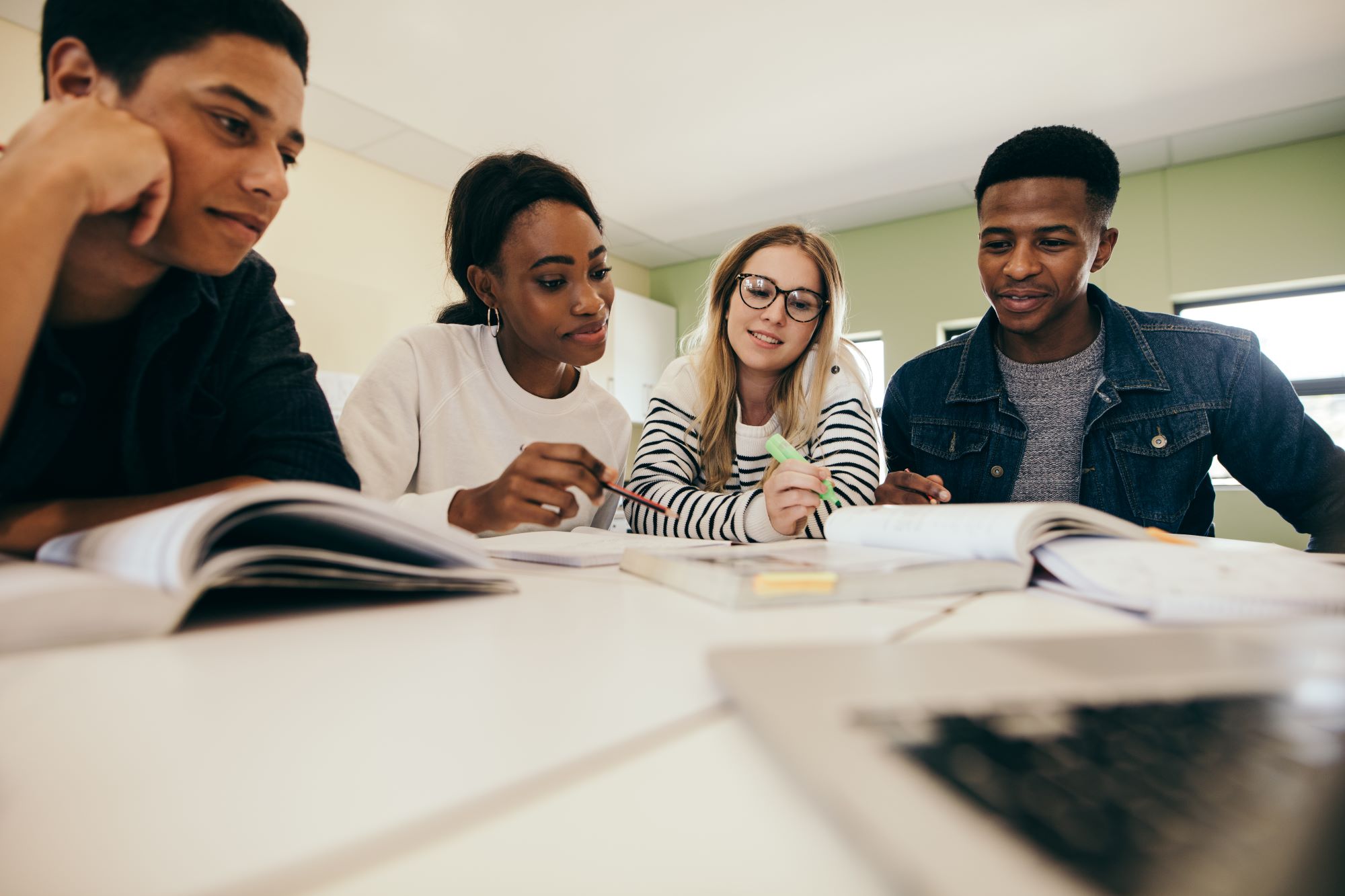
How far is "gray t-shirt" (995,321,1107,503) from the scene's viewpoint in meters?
1.33

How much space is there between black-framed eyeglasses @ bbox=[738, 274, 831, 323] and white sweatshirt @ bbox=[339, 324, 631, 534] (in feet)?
1.31

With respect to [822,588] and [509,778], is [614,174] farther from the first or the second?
[509,778]

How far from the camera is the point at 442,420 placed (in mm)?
1148

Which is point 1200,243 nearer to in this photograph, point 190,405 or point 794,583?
point 794,583

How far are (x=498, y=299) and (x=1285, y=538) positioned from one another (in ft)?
11.3

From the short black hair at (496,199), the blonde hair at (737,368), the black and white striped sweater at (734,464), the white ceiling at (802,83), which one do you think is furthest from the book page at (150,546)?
the white ceiling at (802,83)

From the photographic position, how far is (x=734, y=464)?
1.37m

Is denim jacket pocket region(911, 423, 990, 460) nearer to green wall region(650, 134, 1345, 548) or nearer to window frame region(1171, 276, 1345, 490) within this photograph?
window frame region(1171, 276, 1345, 490)

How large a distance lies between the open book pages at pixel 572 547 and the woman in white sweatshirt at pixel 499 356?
0.28m

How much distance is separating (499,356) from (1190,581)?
1.10 m

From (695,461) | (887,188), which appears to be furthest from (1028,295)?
(887,188)

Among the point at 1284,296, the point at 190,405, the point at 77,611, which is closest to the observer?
the point at 77,611

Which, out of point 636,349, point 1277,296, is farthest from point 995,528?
point 636,349

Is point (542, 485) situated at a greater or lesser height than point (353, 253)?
lesser
